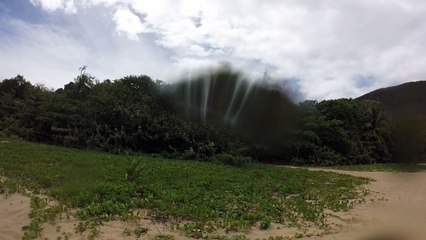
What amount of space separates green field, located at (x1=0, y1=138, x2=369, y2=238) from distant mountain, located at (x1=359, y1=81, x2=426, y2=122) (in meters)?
3.96

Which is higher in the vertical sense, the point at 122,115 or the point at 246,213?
the point at 122,115

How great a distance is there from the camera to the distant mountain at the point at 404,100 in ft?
→ 12.4

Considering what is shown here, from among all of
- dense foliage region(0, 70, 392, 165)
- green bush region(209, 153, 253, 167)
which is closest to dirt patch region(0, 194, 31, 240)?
dense foliage region(0, 70, 392, 165)

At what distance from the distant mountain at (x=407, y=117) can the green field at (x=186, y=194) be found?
398 centimetres

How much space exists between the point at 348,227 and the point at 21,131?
23.8 meters

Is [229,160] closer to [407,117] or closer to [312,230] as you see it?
[312,230]

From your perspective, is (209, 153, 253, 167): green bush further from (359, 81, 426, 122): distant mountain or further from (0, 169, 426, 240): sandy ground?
(359, 81, 426, 122): distant mountain

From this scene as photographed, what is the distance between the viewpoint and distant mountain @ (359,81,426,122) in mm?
3777

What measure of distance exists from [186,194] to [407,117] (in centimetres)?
677

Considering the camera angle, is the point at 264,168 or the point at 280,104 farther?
the point at 264,168

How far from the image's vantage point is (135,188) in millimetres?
9977

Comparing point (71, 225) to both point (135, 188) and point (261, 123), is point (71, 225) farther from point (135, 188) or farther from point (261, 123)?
point (261, 123)

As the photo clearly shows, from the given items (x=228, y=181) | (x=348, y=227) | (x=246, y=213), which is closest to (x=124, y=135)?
(x=228, y=181)

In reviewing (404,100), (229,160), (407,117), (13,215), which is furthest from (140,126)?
(407,117)
